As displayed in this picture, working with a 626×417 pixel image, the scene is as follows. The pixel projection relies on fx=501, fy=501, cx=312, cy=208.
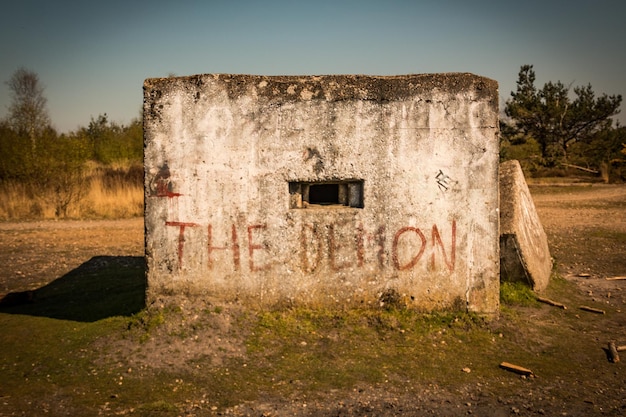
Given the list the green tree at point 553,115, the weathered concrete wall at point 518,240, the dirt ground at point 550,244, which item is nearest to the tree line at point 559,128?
the green tree at point 553,115

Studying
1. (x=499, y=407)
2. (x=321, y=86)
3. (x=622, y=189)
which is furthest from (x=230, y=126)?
(x=622, y=189)

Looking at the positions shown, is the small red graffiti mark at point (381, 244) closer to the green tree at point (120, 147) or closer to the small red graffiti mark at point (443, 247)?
the small red graffiti mark at point (443, 247)

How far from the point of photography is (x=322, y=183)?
5.22 metres

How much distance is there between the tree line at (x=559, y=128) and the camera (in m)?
24.3

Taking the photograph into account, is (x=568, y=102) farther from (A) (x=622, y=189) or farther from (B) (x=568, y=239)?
(B) (x=568, y=239)

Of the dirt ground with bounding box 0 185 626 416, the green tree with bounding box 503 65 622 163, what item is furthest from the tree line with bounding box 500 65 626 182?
the dirt ground with bounding box 0 185 626 416

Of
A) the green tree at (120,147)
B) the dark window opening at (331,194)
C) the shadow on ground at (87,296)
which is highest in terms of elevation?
the green tree at (120,147)

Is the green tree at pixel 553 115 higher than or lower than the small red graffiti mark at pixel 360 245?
higher

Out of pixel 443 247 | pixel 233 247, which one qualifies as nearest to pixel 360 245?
pixel 443 247

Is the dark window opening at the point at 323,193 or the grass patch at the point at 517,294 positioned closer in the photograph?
the dark window opening at the point at 323,193

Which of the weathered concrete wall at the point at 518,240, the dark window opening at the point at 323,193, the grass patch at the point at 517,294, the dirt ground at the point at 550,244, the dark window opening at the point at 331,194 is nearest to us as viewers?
the dirt ground at the point at 550,244

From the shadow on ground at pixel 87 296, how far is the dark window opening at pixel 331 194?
2.06 metres

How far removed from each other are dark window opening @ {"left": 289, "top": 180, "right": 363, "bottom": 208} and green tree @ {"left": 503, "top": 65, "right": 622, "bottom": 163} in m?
21.4

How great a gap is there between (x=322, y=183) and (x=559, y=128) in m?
23.8
